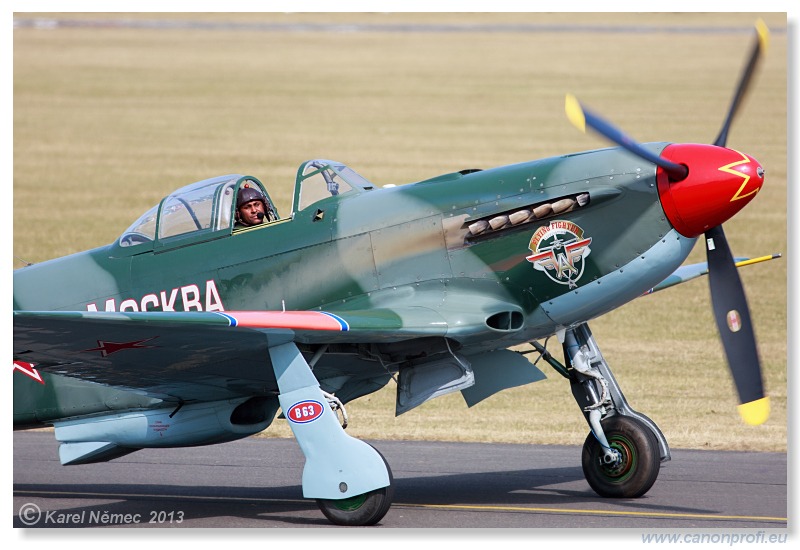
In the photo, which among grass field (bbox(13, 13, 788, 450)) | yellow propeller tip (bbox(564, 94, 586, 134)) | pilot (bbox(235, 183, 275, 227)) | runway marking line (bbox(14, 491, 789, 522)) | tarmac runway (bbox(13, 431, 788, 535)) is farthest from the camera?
grass field (bbox(13, 13, 788, 450))

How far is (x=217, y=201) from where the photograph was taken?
10430 millimetres

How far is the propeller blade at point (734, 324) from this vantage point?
9.50m

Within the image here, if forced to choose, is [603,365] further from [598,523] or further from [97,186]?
[97,186]

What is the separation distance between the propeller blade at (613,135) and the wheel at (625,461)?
2.26m

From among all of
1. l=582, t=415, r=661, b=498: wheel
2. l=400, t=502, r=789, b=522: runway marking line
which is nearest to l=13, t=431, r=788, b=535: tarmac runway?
l=400, t=502, r=789, b=522: runway marking line

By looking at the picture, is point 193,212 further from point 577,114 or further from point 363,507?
point 577,114

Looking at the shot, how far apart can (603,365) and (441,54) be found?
43.3 m

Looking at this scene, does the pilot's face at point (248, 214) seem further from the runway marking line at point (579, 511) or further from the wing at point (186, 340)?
the runway marking line at point (579, 511)

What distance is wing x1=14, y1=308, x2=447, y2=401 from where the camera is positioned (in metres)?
8.51

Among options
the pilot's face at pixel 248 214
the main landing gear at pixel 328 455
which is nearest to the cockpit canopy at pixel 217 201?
the pilot's face at pixel 248 214

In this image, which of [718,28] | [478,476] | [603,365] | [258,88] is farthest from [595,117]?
[718,28]

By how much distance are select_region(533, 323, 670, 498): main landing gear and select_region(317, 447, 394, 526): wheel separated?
2025mm

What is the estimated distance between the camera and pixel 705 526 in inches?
364

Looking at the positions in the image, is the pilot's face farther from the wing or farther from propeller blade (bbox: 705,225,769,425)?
propeller blade (bbox: 705,225,769,425)
